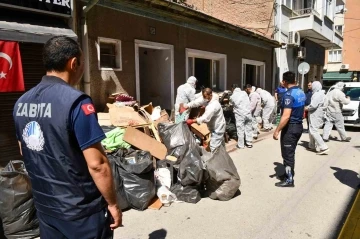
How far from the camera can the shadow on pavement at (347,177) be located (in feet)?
16.5

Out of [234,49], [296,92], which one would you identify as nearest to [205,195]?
[296,92]

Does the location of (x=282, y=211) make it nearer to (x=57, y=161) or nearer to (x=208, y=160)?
(x=208, y=160)

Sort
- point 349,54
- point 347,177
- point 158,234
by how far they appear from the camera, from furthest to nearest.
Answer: point 349,54
point 347,177
point 158,234

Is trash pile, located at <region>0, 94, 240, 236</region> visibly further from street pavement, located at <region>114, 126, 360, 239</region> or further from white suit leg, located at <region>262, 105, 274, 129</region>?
white suit leg, located at <region>262, 105, 274, 129</region>

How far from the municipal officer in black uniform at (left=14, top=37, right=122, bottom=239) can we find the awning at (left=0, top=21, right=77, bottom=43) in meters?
2.88

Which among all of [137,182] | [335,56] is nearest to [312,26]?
[137,182]

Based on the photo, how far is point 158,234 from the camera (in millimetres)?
3301

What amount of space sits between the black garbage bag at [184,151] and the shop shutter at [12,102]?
2.44 m

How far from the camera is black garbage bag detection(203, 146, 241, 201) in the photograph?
4129 millimetres

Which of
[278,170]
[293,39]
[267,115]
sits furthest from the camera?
[293,39]

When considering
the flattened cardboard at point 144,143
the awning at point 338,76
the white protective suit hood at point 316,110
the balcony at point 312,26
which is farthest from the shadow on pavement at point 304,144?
the awning at point 338,76

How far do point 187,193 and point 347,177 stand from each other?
329 centimetres

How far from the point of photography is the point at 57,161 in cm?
166

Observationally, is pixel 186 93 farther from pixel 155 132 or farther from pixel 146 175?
pixel 146 175
